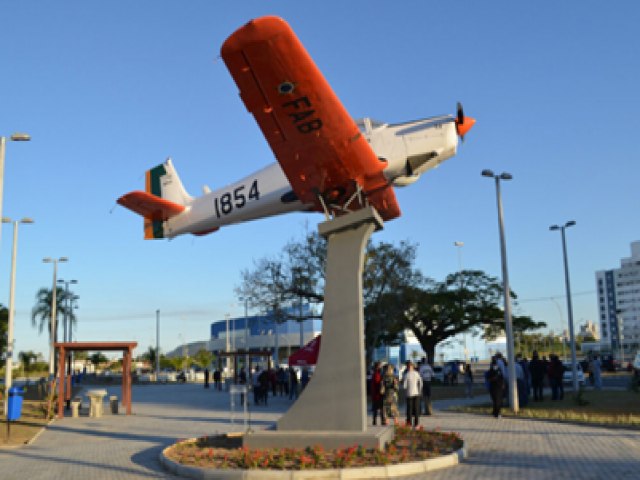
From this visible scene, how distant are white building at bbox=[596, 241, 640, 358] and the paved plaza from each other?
437ft

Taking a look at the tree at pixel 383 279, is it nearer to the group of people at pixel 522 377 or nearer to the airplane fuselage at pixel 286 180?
the group of people at pixel 522 377

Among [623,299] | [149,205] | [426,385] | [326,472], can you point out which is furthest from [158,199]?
[623,299]

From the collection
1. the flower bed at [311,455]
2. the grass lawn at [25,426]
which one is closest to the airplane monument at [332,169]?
the flower bed at [311,455]

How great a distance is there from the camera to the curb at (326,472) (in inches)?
367

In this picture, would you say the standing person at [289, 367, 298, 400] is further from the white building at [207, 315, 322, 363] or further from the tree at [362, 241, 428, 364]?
the white building at [207, 315, 322, 363]

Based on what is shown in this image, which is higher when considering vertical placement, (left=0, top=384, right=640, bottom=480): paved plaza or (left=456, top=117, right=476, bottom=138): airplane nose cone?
(left=456, top=117, right=476, bottom=138): airplane nose cone

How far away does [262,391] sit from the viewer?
1072 inches

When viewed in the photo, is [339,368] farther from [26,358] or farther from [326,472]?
[26,358]

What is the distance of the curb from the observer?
933cm

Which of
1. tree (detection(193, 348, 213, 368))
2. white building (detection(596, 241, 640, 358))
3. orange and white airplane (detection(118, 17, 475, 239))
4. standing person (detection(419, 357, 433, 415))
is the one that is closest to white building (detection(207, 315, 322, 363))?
tree (detection(193, 348, 213, 368))

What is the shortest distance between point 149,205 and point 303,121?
7.16m

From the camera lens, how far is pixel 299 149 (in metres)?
11.9

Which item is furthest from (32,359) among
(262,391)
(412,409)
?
(412,409)

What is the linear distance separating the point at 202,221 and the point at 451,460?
9742 mm
